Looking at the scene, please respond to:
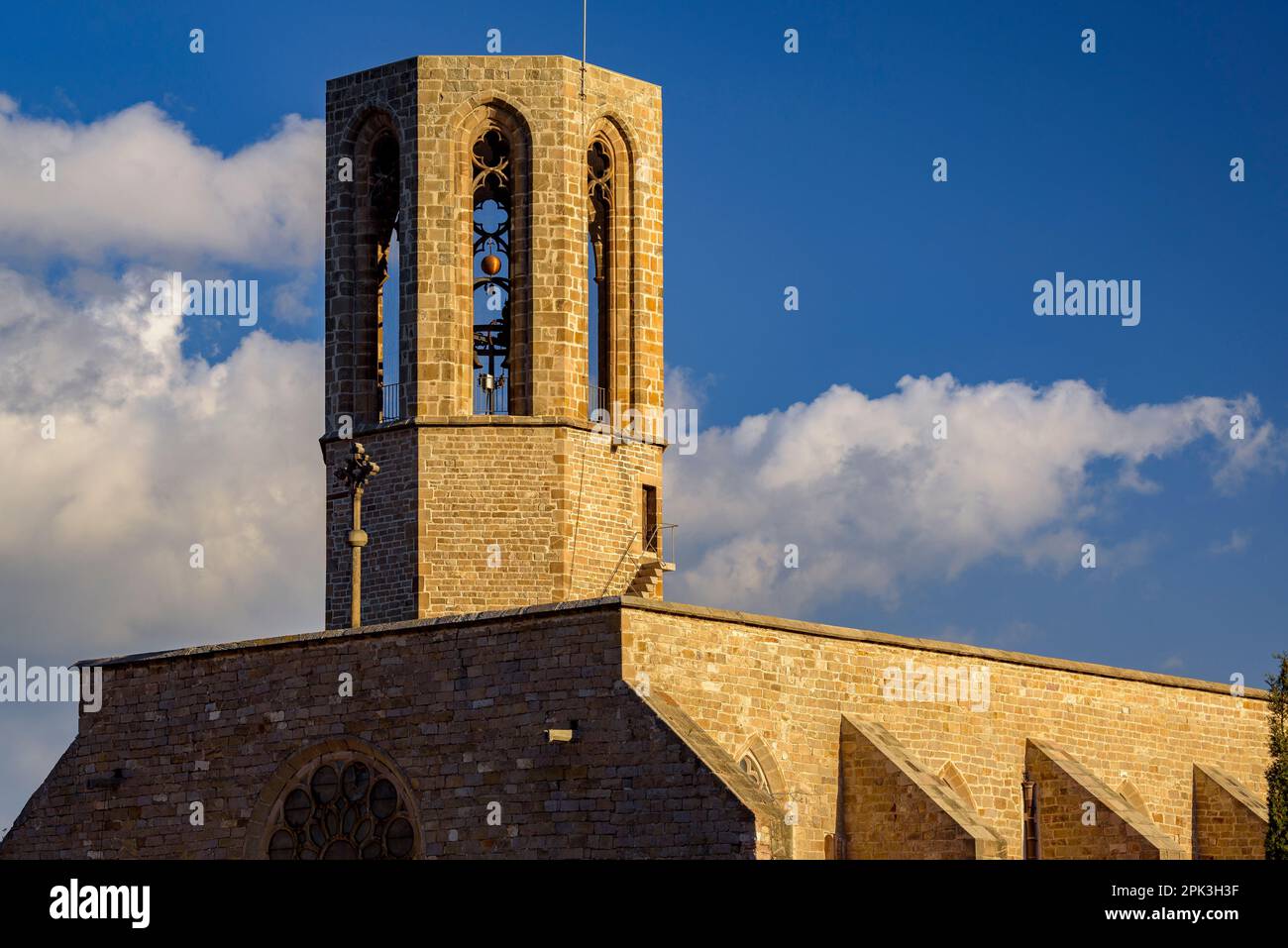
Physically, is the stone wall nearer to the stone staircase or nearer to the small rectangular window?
the stone staircase

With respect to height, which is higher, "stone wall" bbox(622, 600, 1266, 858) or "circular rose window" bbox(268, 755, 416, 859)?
"stone wall" bbox(622, 600, 1266, 858)

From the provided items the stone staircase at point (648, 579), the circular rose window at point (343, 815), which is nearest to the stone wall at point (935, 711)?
the circular rose window at point (343, 815)

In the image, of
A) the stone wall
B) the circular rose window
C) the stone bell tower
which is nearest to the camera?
the stone wall

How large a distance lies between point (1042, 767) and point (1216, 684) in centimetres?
525

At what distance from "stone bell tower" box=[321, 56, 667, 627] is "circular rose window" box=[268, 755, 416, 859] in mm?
5085

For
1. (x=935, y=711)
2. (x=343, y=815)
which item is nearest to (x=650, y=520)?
(x=935, y=711)

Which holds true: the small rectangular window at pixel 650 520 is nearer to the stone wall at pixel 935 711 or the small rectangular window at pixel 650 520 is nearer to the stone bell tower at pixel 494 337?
the stone bell tower at pixel 494 337

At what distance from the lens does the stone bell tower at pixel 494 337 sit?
35156mm

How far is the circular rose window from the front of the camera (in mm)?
29438

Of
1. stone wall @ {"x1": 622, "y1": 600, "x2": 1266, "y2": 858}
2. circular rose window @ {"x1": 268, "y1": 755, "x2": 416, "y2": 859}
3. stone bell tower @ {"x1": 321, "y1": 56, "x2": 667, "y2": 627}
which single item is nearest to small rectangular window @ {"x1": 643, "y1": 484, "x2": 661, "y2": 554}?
stone bell tower @ {"x1": 321, "y1": 56, "x2": 667, "y2": 627}
